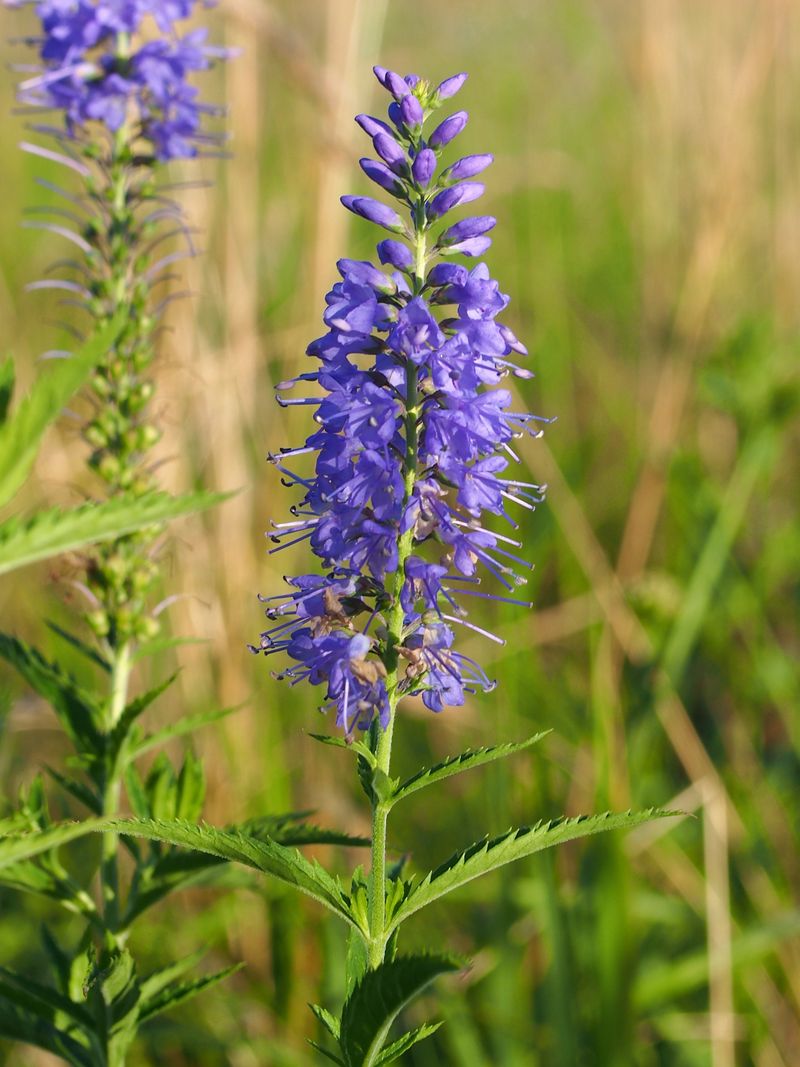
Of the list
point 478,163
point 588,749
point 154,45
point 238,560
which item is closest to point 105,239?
point 154,45

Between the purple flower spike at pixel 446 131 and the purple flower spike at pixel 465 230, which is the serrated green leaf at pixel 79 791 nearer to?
the purple flower spike at pixel 465 230

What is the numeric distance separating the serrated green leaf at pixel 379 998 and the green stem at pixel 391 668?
77mm

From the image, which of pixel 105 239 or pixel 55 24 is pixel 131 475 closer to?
pixel 105 239

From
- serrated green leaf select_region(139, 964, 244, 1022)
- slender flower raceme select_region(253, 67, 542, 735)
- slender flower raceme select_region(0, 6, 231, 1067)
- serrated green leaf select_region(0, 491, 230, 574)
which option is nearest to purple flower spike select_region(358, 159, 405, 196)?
slender flower raceme select_region(253, 67, 542, 735)

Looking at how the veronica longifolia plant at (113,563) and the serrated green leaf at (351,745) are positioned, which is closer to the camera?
the serrated green leaf at (351,745)

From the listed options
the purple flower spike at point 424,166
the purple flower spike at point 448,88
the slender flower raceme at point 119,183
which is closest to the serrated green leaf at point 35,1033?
the slender flower raceme at point 119,183

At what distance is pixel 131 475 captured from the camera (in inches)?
94.7

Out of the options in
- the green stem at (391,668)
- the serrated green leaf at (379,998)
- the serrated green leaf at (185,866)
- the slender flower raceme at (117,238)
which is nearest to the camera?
the serrated green leaf at (379,998)

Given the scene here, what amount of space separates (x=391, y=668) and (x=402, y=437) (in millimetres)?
331

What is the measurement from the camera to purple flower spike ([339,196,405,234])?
1.66m

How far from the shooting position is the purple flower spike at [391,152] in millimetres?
1685

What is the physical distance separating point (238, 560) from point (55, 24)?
2224mm

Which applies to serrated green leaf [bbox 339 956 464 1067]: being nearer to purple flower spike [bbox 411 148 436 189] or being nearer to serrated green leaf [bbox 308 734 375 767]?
serrated green leaf [bbox 308 734 375 767]

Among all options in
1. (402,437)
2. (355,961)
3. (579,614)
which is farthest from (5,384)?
(579,614)
